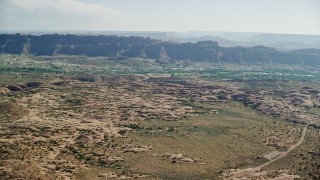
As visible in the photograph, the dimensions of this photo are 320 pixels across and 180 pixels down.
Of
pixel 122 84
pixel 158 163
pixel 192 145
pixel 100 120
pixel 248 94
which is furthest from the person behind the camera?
pixel 122 84

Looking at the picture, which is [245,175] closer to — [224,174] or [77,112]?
[224,174]

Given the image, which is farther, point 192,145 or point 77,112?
point 77,112

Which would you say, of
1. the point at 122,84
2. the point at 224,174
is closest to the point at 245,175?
the point at 224,174

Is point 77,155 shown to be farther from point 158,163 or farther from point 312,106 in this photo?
point 312,106

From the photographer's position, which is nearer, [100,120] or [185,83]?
[100,120]

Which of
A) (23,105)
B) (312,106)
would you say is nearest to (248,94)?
(312,106)

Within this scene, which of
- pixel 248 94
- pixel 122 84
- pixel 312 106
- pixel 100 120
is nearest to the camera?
pixel 100 120

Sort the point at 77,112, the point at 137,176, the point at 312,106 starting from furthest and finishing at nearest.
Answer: the point at 312,106, the point at 77,112, the point at 137,176

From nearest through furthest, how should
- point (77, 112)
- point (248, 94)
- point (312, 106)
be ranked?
point (77, 112)
point (312, 106)
point (248, 94)

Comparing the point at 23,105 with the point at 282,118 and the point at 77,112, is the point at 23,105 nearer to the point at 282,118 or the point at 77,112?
the point at 77,112
